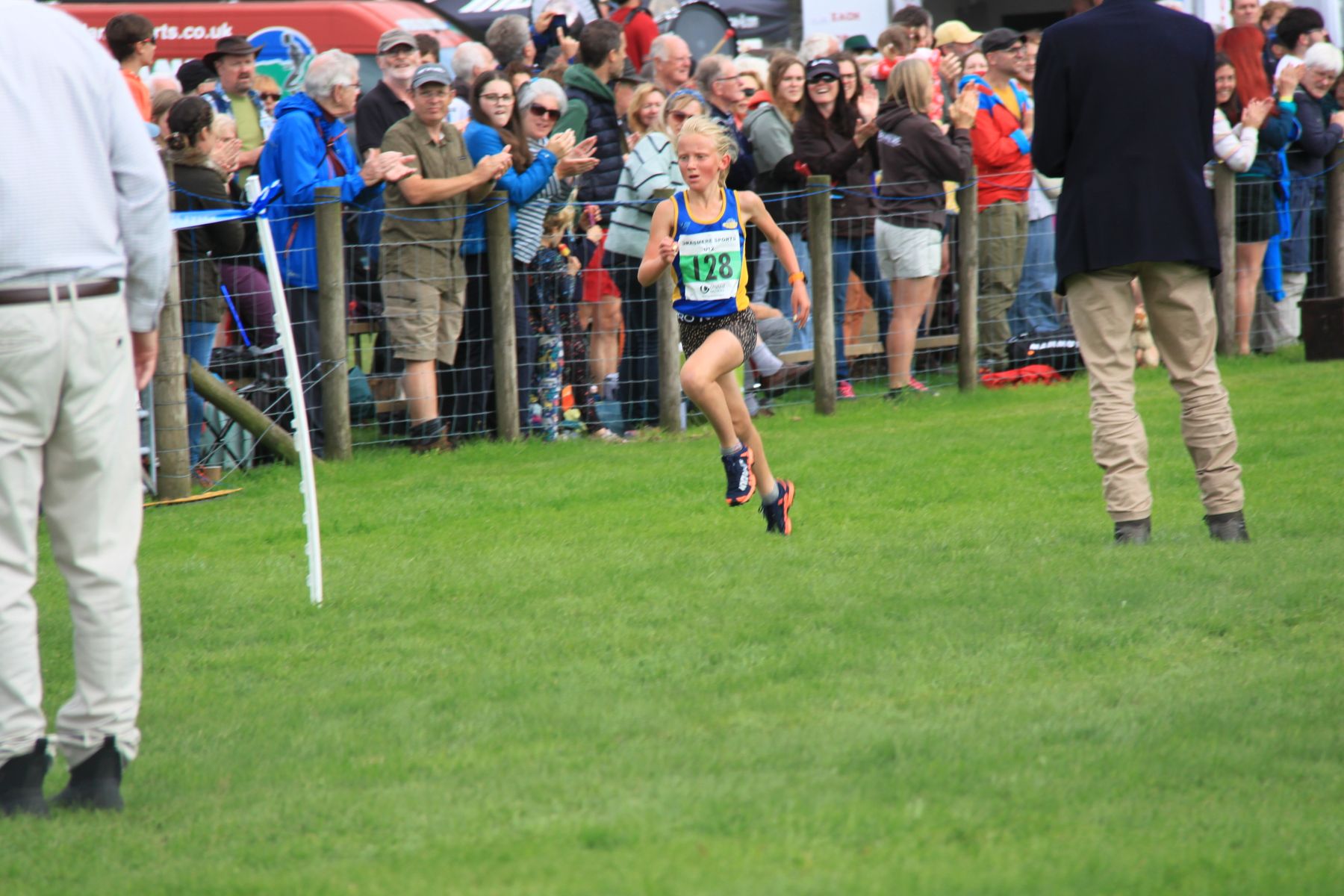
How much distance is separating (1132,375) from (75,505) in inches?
181

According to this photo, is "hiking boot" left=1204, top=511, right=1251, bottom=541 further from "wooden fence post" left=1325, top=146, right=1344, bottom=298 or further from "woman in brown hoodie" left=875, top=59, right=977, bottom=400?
"wooden fence post" left=1325, top=146, right=1344, bottom=298

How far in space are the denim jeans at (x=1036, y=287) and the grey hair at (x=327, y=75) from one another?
20.2 feet

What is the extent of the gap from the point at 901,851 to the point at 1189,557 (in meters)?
3.31

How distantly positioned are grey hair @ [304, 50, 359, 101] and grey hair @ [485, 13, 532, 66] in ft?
7.45

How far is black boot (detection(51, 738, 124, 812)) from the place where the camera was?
4.25 m

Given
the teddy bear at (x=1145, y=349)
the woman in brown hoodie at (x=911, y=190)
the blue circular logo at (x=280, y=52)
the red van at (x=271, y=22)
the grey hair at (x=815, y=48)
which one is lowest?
the teddy bear at (x=1145, y=349)

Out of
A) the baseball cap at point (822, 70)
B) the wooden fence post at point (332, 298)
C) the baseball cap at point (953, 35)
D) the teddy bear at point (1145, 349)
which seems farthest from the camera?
the baseball cap at point (953, 35)

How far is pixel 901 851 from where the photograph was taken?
3766 mm

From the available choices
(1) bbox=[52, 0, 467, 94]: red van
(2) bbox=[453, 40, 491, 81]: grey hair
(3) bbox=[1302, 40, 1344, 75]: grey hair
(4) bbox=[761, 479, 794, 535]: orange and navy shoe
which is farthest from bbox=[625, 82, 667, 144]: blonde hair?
(3) bbox=[1302, 40, 1344, 75]: grey hair

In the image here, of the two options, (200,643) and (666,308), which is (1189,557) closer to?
(200,643)

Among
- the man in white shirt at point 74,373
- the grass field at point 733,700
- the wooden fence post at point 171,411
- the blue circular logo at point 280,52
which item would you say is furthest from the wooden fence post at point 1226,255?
the man in white shirt at point 74,373

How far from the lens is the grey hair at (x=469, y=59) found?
12180 mm

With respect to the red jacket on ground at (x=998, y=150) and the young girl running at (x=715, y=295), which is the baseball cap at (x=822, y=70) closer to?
the red jacket on ground at (x=998, y=150)

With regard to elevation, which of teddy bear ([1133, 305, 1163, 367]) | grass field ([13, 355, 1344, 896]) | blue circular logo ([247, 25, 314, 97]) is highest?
blue circular logo ([247, 25, 314, 97])
